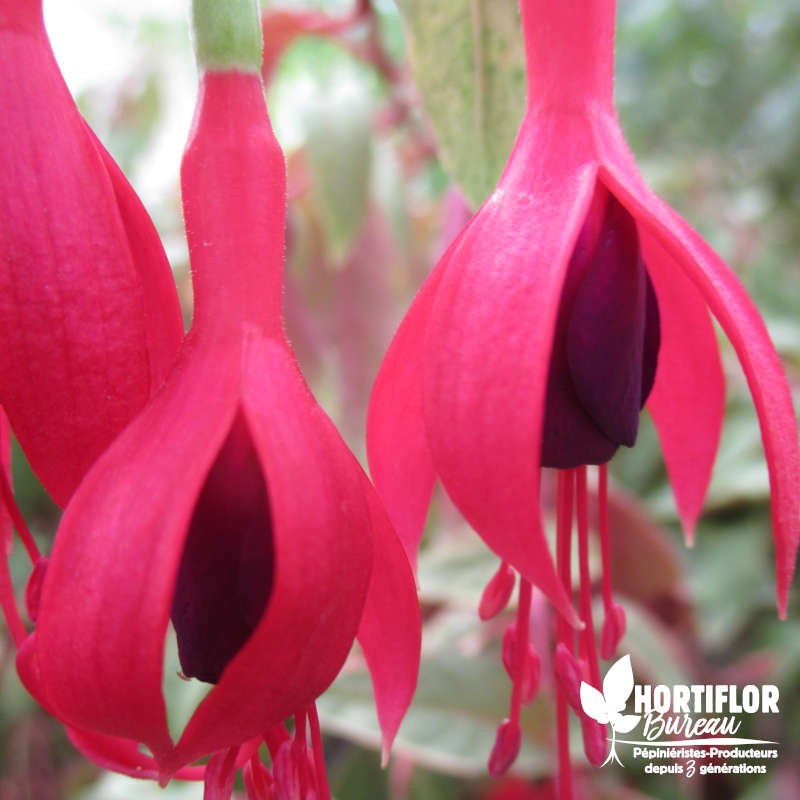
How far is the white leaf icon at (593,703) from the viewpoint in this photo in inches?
13.3

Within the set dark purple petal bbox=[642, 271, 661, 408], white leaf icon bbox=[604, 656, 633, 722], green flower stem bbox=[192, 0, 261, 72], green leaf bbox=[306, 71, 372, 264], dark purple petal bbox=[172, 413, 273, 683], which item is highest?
green flower stem bbox=[192, 0, 261, 72]

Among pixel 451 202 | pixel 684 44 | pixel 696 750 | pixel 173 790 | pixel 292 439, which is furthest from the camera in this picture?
pixel 684 44

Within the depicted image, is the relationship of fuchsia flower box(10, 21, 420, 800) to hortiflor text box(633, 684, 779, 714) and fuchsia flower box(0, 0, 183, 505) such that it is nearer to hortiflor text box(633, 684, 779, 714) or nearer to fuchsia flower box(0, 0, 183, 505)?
fuchsia flower box(0, 0, 183, 505)

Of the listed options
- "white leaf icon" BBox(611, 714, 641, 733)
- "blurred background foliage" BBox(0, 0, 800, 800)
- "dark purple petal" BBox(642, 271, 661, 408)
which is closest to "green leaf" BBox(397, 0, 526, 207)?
"blurred background foliage" BBox(0, 0, 800, 800)

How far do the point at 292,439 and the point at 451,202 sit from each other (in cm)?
54

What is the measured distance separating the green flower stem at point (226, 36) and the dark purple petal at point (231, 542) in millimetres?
123

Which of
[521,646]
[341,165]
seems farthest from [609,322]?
[341,165]

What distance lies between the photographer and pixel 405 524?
35 cm

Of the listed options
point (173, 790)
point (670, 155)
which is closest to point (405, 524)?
point (173, 790)

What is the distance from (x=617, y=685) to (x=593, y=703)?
7 centimetres

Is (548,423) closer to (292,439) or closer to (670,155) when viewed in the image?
(292,439)

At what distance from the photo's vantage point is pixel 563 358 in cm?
33

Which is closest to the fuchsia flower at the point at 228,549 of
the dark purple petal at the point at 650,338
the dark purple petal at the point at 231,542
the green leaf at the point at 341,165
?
the dark purple petal at the point at 231,542

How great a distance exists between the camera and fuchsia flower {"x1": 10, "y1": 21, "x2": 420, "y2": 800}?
10.2 inches
